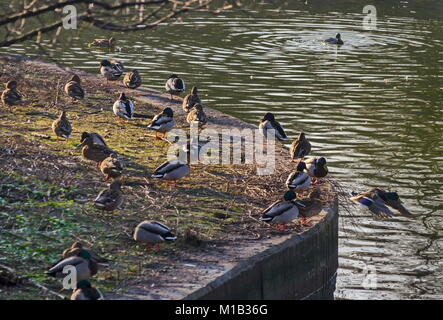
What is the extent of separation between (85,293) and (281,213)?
148 inches

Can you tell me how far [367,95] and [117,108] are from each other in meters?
9.14

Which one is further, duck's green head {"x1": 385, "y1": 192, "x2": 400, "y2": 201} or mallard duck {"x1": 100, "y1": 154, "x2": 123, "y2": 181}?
duck's green head {"x1": 385, "y1": 192, "x2": 400, "y2": 201}

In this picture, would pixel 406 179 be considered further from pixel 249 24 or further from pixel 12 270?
pixel 249 24

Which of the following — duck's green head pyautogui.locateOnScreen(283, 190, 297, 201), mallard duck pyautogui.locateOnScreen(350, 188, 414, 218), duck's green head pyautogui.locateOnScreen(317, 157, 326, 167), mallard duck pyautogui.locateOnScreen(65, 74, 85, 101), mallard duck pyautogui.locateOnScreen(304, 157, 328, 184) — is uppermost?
mallard duck pyautogui.locateOnScreen(65, 74, 85, 101)

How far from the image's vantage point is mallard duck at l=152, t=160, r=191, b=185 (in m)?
13.9

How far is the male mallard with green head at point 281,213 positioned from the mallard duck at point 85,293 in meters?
3.44

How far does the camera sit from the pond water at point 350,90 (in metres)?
14.1

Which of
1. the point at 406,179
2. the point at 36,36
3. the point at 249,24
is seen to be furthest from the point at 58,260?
the point at 249,24

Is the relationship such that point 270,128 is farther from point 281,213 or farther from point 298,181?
point 281,213

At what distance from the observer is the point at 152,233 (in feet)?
37.0

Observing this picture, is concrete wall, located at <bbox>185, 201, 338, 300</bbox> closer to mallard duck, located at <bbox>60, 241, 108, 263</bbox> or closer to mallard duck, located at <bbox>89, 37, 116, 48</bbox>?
mallard duck, located at <bbox>60, 241, 108, 263</bbox>

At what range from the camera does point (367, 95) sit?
25.0 meters

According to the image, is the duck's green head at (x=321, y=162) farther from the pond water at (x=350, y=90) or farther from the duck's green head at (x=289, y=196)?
the duck's green head at (x=289, y=196)

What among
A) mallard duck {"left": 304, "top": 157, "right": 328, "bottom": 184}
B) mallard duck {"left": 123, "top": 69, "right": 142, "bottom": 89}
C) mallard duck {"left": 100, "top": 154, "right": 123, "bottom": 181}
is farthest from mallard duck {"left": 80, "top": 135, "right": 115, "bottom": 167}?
mallard duck {"left": 123, "top": 69, "right": 142, "bottom": 89}
